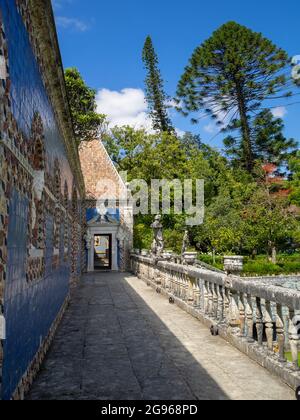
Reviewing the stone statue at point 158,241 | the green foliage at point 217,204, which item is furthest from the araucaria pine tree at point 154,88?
the stone statue at point 158,241

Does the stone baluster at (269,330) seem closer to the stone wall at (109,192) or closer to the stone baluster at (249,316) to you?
the stone baluster at (249,316)

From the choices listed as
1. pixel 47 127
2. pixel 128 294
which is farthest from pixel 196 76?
pixel 47 127

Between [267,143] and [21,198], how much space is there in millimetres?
33455

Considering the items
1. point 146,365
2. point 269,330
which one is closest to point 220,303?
point 269,330

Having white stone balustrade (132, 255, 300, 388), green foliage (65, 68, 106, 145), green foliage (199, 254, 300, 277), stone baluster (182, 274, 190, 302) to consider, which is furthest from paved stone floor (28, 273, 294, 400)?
green foliage (65, 68, 106, 145)

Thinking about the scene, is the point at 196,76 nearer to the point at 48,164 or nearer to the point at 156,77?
the point at 156,77

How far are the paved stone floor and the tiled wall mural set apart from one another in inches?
18.7

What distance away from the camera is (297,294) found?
3896 millimetres

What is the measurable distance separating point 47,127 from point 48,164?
59 cm

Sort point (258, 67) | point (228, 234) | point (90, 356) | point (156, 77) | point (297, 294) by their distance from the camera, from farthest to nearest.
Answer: point (156, 77) < point (258, 67) < point (228, 234) < point (90, 356) < point (297, 294)

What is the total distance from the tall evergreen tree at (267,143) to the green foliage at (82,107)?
13194mm

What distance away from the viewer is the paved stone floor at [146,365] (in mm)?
3750

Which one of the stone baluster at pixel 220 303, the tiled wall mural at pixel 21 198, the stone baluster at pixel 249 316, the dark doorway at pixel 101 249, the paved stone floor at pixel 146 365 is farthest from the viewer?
the dark doorway at pixel 101 249
